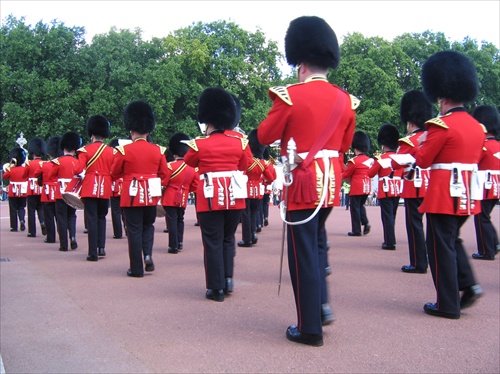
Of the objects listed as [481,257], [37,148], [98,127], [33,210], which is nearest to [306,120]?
[481,257]

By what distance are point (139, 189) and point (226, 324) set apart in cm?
273

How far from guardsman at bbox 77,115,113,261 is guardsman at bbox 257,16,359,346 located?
494 cm

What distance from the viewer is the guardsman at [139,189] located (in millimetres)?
7270

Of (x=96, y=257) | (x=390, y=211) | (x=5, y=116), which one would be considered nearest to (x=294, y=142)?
(x=96, y=257)

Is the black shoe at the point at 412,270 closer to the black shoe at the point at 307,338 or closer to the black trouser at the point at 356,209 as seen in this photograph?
the black shoe at the point at 307,338

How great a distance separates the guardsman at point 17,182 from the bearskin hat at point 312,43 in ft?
33.7

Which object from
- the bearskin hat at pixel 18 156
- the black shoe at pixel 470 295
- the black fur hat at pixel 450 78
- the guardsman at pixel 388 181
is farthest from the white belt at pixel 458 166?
the bearskin hat at pixel 18 156

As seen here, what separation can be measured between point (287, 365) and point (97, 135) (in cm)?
644

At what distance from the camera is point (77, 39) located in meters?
36.2

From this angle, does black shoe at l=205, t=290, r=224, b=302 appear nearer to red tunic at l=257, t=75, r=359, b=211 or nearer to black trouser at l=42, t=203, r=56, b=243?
red tunic at l=257, t=75, r=359, b=211

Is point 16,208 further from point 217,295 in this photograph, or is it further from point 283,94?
point 283,94

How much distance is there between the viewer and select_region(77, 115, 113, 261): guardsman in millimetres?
8820

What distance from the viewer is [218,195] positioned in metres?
5.93

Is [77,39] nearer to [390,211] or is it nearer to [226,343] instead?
[390,211]
